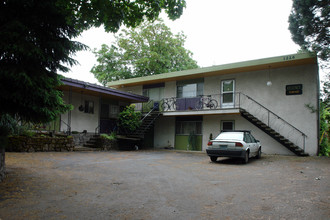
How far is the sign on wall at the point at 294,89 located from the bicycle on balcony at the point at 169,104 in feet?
25.1

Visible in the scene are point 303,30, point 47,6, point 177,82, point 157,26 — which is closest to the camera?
point 47,6

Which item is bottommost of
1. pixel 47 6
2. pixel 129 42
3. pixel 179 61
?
pixel 47 6

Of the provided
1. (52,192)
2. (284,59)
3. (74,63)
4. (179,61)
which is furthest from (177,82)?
(52,192)

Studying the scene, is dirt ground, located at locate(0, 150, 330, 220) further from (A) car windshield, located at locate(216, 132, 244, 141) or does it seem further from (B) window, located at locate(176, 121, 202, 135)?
(B) window, located at locate(176, 121, 202, 135)

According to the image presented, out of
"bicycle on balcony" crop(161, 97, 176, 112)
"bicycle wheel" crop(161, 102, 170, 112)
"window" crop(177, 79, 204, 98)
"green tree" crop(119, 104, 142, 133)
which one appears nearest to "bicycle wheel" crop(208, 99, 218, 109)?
"window" crop(177, 79, 204, 98)

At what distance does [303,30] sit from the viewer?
1233 centimetres

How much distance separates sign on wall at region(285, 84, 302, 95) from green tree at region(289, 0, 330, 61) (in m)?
2.45

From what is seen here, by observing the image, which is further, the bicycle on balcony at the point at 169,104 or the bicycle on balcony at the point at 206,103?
the bicycle on balcony at the point at 169,104

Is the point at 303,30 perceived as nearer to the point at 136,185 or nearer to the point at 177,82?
the point at 177,82

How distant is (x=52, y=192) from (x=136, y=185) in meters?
1.88

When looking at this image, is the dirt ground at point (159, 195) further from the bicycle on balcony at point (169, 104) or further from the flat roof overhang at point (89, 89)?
the bicycle on balcony at point (169, 104)

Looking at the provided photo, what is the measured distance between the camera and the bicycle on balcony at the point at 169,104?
19094 millimetres

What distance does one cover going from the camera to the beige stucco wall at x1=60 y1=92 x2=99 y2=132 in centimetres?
1703

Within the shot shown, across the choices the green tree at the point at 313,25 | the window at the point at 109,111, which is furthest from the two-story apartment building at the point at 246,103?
the window at the point at 109,111
